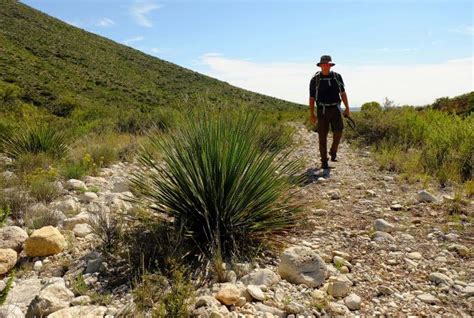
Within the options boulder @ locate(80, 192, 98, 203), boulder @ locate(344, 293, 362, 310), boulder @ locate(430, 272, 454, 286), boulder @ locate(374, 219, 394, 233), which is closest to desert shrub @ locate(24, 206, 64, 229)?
boulder @ locate(80, 192, 98, 203)

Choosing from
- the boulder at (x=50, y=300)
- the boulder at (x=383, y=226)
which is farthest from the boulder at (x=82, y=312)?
the boulder at (x=383, y=226)

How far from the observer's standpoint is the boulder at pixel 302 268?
298cm

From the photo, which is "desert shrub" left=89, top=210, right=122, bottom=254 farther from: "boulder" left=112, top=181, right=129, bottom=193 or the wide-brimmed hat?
the wide-brimmed hat

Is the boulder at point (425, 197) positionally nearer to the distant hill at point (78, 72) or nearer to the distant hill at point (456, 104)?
the distant hill at point (456, 104)

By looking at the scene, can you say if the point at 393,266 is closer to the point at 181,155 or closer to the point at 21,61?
the point at 181,155

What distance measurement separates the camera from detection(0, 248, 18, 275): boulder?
315cm

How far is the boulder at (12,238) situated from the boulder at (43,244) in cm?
12

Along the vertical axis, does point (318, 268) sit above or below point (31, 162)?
below

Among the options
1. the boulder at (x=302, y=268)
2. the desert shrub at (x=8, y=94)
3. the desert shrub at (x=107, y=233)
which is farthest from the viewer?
the desert shrub at (x=8, y=94)

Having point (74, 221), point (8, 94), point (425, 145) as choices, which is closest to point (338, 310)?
point (74, 221)

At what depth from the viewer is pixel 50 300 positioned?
253 cm

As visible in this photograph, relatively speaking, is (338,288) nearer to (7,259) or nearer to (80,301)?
(80,301)

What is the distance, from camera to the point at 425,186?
18.7 feet

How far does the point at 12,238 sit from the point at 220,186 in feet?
6.53
